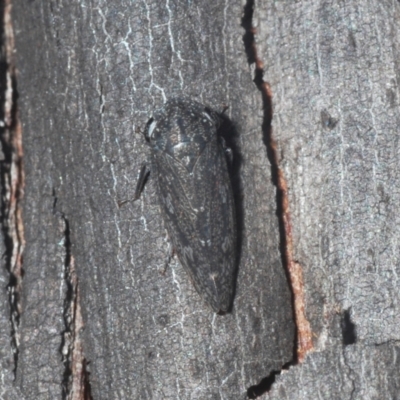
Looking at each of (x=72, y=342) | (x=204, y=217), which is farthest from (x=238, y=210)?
(x=72, y=342)

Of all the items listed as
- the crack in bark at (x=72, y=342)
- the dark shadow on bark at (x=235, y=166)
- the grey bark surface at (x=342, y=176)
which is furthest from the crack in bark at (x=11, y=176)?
the grey bark surface at (x=342, y=176)

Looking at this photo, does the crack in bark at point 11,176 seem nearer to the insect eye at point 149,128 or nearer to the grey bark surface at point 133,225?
the grey bark surface at point 133,225

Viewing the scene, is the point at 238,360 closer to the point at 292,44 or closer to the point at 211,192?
the point at 211,192

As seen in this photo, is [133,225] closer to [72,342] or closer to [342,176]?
[72,342]

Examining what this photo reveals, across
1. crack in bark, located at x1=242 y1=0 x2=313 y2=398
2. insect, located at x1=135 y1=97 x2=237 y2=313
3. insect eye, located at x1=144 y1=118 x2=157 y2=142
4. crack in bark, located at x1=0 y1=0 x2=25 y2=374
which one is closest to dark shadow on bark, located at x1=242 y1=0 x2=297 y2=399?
crack in bark, located at x1=242 y1=0 x2=313 y2=398

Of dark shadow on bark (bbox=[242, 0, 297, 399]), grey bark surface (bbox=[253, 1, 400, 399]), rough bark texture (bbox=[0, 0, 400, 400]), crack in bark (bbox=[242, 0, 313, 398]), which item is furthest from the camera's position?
dark shadow on bark (bbox=[242, 0, 297, 399])

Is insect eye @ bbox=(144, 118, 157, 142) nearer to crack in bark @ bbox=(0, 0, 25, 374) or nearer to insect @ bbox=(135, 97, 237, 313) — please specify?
insect @ bbox=(135, 97, 237, 313)

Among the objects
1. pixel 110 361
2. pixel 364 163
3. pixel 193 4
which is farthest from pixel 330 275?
pixel 193 4
